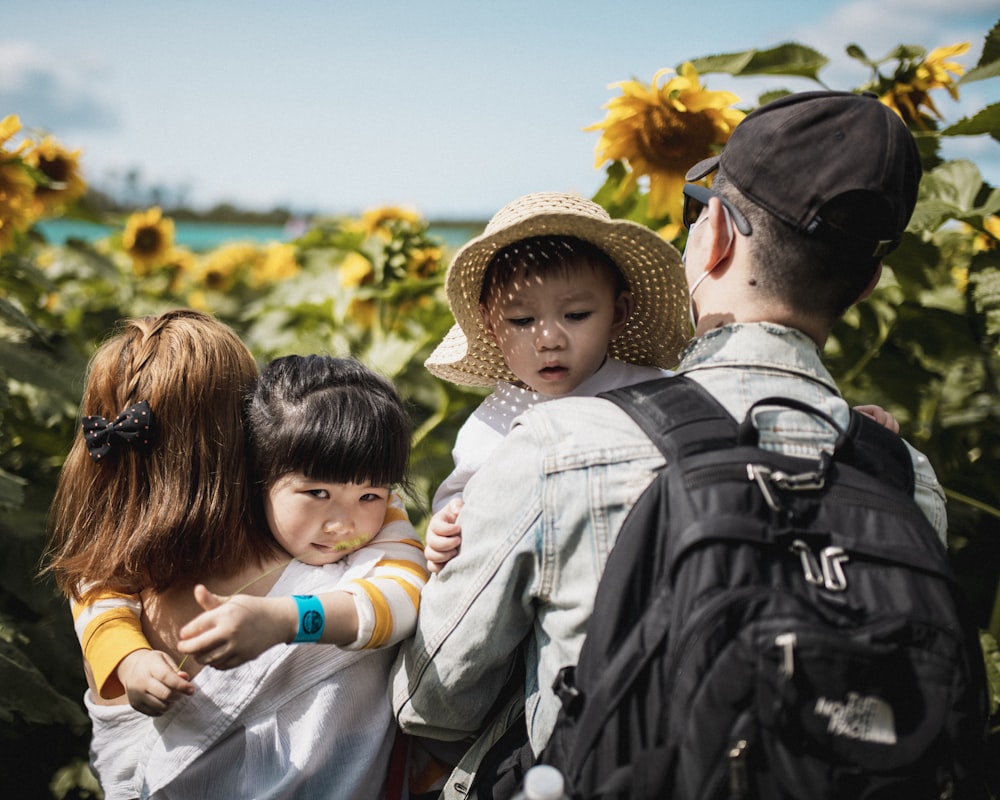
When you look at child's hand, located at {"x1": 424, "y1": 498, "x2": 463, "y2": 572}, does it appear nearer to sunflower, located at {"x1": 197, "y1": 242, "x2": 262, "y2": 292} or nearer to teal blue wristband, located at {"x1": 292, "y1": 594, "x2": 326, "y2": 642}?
teal blue wristband, located at {"x1": 292, "y1": 594, "x2": 326, "y2": 642}

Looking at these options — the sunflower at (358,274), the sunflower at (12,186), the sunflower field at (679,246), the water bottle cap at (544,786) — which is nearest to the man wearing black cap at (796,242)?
the water bottle cap at (544,786)

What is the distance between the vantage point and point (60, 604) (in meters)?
2.79

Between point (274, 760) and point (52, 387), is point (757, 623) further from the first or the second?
point (52, 387)

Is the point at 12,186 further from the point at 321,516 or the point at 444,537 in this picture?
the point at 444,537

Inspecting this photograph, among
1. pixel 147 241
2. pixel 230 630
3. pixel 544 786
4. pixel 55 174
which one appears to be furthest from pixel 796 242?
pixel 147 241

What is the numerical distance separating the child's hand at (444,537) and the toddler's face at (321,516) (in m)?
0.18

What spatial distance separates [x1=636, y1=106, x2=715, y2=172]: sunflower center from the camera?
2.42 metres

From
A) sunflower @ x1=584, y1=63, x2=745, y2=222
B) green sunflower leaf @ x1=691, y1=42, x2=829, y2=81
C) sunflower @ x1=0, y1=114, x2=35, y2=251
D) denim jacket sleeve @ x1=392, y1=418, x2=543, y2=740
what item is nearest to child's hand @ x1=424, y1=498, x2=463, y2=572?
denim jacket sleeve @ x1=392, y1=418, x2=543, y2=740

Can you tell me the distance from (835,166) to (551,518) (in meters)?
0.63

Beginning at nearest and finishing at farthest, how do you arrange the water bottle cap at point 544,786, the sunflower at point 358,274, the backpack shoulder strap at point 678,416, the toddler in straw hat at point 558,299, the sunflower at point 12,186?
the water bottle cap at point 544,786, the backpack shoulder strap at point 678,416, the toddler in straw hat at point 558,299, the sunflower at point 12,186, the sunflower at point 358,274

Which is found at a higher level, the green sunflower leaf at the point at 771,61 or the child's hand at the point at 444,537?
the green sunflower leaf at the point at 771,61

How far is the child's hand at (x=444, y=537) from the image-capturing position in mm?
1536

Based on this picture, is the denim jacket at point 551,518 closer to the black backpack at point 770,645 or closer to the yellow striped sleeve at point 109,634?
the black backpack at point 770,645

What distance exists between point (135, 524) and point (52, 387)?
1.39 metres
